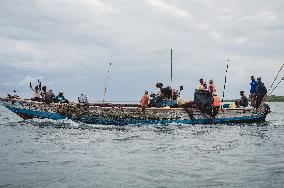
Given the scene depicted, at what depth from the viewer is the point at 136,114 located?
24516 mm

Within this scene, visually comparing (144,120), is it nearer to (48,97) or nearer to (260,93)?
(48,97)

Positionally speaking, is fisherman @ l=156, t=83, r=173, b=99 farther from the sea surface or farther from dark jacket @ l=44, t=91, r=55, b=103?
dark jacket @ l=44, t=91, r=55, b=103

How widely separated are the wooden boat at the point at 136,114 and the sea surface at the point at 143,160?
12.4ft

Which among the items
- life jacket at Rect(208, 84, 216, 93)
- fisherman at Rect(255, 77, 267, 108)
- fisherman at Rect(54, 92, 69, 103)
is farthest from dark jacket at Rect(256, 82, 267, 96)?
fisherman at Rect(54, 92, 69, 103)

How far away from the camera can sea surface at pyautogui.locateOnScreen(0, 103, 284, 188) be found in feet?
31.0

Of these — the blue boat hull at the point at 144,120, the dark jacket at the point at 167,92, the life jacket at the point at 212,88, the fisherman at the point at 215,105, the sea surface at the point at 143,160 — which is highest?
the life jacket at the point at 212,88

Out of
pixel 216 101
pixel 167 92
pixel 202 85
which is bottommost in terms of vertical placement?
pixel 216 101

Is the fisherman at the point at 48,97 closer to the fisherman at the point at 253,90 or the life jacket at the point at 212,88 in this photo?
the life jacket at the point at 212,88

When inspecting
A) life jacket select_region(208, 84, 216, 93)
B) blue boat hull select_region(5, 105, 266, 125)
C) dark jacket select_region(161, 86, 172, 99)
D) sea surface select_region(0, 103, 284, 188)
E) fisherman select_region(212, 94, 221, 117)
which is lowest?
sea surface select_region(0, 103, 284, 188)

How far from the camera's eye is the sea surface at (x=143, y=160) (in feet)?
31.0

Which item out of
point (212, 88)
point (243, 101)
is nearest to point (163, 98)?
point (212, 88)

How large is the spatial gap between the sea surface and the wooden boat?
149 inches

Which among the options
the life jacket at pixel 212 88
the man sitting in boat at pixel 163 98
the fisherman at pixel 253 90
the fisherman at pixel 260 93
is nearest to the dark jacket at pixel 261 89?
the fisherman at pixel 260 93

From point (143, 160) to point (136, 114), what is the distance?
1205 cm
